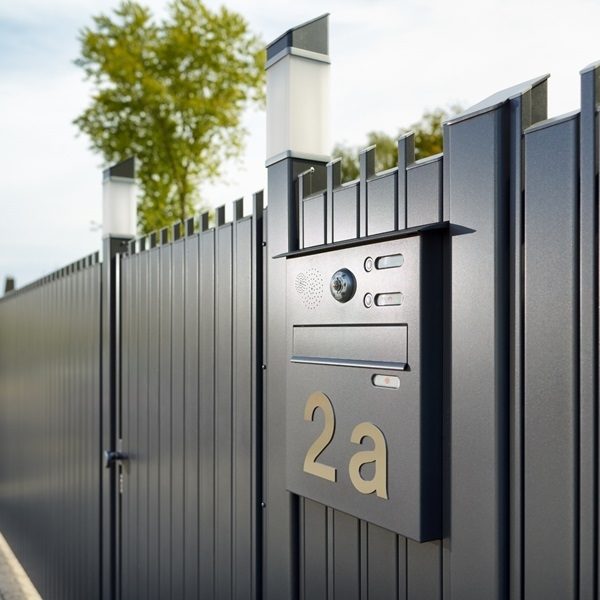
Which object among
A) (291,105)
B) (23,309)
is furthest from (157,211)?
(291,105)

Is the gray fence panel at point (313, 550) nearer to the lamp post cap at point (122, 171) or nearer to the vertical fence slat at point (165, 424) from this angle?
the vertical fence slat at point (165, 424)

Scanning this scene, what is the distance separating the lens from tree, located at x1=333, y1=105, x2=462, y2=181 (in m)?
16.0

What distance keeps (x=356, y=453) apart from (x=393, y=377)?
0.24 m

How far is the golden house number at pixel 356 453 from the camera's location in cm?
162

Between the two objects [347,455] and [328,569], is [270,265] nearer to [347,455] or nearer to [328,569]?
[347,455]

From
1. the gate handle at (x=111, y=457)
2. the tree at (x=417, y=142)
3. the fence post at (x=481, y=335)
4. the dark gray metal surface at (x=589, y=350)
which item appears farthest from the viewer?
the tree at (x=417, y=142)

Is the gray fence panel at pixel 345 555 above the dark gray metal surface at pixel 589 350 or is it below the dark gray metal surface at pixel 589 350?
below

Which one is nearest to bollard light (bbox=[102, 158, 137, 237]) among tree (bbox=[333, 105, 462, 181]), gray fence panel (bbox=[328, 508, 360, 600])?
gray fence panel (bbox=[328, 508, 360, 600])

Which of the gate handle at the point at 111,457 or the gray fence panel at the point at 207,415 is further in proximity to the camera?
the gate handle at the point at 111,457

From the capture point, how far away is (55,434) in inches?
198

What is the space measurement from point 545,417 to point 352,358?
546 mm

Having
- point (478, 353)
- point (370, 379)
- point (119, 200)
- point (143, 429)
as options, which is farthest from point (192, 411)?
point (119, 200)

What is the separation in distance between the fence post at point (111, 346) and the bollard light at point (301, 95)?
1863 mm

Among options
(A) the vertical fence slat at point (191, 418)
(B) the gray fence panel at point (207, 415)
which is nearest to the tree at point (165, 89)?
(A) the vertical fence slat at point (191, 418)
